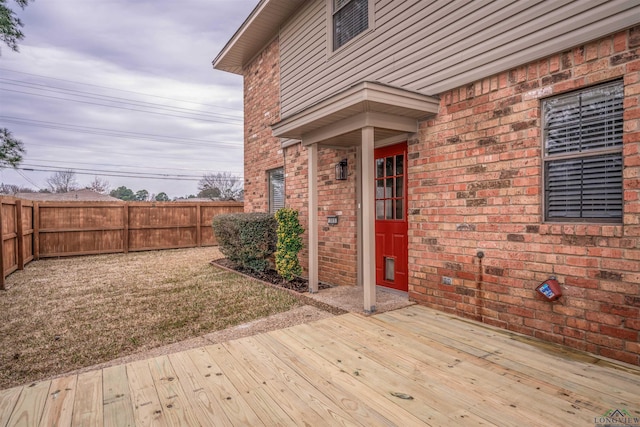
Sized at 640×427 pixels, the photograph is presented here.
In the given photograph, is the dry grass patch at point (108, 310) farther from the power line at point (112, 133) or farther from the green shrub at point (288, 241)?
the power line at point (112, 133)

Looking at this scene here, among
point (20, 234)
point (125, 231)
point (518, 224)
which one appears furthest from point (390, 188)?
point (125, 231)

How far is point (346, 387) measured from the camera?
7.25ft

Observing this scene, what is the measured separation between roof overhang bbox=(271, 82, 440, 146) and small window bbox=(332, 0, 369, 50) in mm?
1816

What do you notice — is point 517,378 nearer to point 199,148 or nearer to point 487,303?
point 487,303

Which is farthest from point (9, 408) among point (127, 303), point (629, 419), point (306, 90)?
point (306, 90)

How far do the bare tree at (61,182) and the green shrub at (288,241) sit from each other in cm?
3595

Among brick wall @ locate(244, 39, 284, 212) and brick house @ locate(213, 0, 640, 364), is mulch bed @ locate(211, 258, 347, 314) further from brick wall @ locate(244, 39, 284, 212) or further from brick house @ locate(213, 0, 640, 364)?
brick wall @ locate(244, 39, 284, 212)

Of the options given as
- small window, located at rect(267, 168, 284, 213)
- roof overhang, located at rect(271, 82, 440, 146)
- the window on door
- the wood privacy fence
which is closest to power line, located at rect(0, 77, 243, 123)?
the wood privacy fence

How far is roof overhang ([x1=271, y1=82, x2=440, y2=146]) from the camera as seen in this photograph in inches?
136

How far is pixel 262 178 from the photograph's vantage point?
798 cm

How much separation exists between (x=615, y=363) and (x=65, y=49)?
87.7 ft

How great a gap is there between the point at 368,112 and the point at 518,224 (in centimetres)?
190

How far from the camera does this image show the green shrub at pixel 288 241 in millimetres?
5820

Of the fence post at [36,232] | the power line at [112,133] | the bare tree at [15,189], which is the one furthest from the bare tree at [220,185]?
the fence post at [36,232]
